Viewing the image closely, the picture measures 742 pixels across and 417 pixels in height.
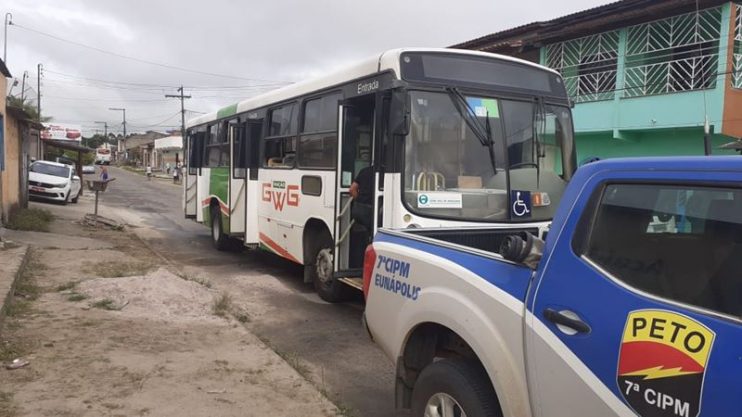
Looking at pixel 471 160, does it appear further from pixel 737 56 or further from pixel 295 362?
pixel 737 56

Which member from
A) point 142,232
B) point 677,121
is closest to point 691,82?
point 677,121

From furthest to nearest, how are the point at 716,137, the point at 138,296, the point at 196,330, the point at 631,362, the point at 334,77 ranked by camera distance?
1. the point at 716,137
2. the point at 334,77
3. the point at 138,296
4. the point at 196,330
5. the point at 631,362

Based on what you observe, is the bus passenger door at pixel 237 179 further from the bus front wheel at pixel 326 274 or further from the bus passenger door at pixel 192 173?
the bus passenger door at pixel 192 173

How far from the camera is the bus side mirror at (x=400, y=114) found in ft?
19.1

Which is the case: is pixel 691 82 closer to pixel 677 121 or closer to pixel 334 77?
pixel 677 121

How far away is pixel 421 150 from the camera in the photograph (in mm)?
6082

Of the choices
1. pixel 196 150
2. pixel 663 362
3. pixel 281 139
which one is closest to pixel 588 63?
pixel 281 139

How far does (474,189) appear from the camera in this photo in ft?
20.3

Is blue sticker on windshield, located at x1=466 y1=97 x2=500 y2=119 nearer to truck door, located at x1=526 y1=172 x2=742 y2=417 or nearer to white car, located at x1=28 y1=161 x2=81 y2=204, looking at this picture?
truck door, located at x1=526 y1=172 x2=742 y2=417

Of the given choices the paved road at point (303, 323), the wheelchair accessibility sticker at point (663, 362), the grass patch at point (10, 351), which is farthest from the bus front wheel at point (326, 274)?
the wheelchair accessibility sticker at point (663, 362)

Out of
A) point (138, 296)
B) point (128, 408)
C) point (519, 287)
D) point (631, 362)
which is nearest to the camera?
point (631, 362)

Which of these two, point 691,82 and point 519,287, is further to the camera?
point 691,82

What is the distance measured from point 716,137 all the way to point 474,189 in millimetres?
10022

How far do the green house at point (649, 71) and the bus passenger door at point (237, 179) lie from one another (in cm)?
923
